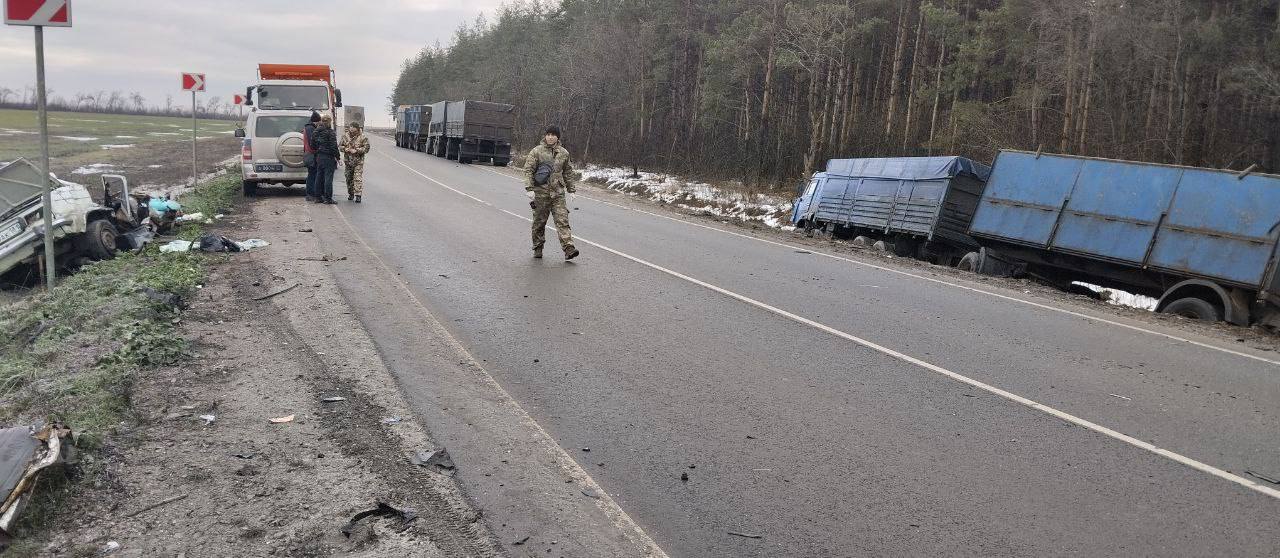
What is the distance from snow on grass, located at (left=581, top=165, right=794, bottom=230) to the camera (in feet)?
80.4

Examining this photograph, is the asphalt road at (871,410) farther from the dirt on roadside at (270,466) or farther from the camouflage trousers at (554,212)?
the dirt on roadside at (270,466)

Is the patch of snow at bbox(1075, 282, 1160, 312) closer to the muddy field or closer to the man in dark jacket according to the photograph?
the man in dark jacket

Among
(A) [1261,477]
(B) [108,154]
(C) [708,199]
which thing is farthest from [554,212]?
(B) [108,154]

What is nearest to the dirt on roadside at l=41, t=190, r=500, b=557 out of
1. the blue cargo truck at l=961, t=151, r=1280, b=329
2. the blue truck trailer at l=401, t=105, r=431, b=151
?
the blue cargo truck at l=961, t=151, r=1280, b=329

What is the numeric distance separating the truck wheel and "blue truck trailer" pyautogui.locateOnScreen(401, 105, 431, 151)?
46.3 meters

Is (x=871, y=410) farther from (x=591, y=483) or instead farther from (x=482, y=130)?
(x=482, y=130)

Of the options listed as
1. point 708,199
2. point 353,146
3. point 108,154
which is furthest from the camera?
point 108,154

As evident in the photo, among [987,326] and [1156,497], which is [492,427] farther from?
[987,326]

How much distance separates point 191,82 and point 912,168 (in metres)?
19.0

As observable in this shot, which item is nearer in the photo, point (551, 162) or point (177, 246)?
point (177, 246)

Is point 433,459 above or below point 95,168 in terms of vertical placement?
above

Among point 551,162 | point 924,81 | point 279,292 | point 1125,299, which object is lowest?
point 1125,299

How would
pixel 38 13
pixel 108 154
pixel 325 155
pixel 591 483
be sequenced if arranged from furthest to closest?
pixel 108 154 < pixel 325 155 < pixel 38 13 < pixel 591 483

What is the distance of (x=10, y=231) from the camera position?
11344 millimetres
